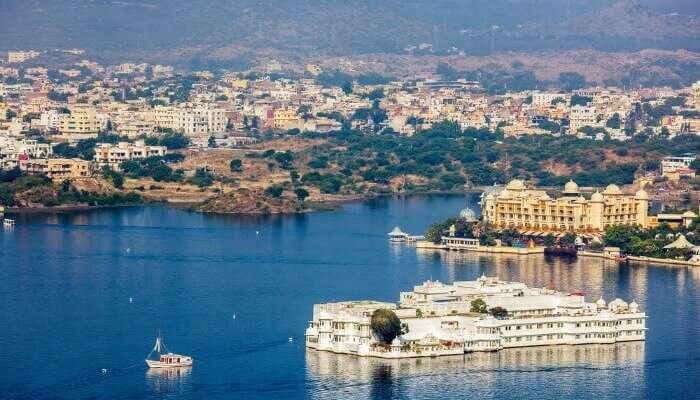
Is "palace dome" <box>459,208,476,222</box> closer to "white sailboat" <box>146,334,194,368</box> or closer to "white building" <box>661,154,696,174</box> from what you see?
"white building" <box>661,154,696,174</box>

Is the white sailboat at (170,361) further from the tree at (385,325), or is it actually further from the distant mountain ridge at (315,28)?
the distant mountain ridge at (315,28)

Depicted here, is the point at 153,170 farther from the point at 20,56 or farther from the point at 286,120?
the point at 20,56

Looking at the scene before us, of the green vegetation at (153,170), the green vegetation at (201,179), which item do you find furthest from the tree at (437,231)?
the green vegetation at (153,170)

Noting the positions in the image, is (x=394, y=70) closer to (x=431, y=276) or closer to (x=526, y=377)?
(x=431, y=276)

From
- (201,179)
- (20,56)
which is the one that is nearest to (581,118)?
(201,179)

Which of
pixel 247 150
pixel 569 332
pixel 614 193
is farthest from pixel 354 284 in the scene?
pixel 247 150

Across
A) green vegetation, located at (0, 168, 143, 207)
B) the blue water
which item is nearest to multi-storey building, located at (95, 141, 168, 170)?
green vegetation, located at (0, 168, 143, 207)

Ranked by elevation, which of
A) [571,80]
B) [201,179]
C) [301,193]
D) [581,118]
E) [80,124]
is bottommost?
[301,193]
